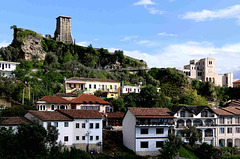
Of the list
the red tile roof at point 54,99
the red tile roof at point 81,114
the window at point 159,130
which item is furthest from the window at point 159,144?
the red tile roof at point 54,99

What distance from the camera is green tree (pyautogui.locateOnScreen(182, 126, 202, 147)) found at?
48.6 metres

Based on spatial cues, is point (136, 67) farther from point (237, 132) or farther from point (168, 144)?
point (168, 144)

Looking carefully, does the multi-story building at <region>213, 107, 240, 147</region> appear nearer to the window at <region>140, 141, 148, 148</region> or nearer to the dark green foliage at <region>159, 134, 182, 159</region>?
the dark green foliage at <region>159, 134, 182, 159</region>

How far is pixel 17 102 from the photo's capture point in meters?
63.5

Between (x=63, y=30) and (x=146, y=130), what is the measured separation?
8553cm

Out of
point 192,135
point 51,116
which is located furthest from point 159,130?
point 51,116

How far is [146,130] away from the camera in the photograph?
47625 millimetres

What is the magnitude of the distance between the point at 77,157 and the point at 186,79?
78.7 m

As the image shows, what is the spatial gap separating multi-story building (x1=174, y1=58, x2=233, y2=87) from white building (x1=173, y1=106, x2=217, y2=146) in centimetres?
6122

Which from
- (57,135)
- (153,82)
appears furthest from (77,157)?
(153,82)

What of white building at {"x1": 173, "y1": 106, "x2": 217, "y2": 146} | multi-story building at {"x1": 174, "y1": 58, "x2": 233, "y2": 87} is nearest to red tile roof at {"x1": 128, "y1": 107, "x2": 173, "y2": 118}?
white building at {"x1": 173, "y1": 106, "x2": 217, "y2": 146}

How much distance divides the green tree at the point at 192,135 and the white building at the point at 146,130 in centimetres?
325

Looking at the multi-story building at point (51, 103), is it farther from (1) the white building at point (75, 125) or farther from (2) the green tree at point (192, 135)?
(2) the green tree at point (192, 135)

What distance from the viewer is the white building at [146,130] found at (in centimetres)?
4697
